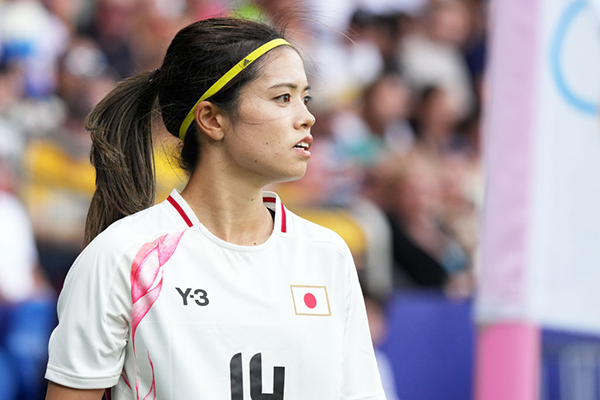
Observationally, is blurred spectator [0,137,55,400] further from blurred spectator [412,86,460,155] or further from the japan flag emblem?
blurred spectator [412,86,460,155]

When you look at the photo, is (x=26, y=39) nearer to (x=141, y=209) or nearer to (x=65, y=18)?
(x=65, y=18)

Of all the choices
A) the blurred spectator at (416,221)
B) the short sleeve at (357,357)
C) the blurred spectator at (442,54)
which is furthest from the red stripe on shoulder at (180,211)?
the blurred spectator at (442,54)

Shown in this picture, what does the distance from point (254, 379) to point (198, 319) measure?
18 cm

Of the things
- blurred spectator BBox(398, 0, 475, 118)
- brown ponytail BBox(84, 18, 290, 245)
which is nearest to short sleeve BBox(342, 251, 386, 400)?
brown ponytail BBox(84, 18, 290, 245)

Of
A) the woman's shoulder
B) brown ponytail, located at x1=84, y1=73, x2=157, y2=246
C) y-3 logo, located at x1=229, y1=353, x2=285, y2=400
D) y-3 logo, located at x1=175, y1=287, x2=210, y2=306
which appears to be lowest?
y-3 logo, located at x1=229, y1=353, x2=285, y2=400

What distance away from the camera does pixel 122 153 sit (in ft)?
7.70

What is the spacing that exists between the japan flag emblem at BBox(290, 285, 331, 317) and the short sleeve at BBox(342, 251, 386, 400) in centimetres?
9

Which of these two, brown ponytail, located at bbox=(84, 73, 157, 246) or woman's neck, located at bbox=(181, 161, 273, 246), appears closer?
woman's neck, located at bbox=(181, 161, 273, 246)

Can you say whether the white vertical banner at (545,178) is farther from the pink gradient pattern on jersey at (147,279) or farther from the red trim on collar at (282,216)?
the pink gradient pattern on jersey at (147,279)

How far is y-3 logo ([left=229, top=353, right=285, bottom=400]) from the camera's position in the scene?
2.03m

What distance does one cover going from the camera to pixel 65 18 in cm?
664

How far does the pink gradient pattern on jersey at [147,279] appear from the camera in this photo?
2.01 m

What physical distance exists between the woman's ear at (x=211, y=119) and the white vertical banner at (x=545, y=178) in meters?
1.32

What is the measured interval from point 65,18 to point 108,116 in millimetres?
4543
